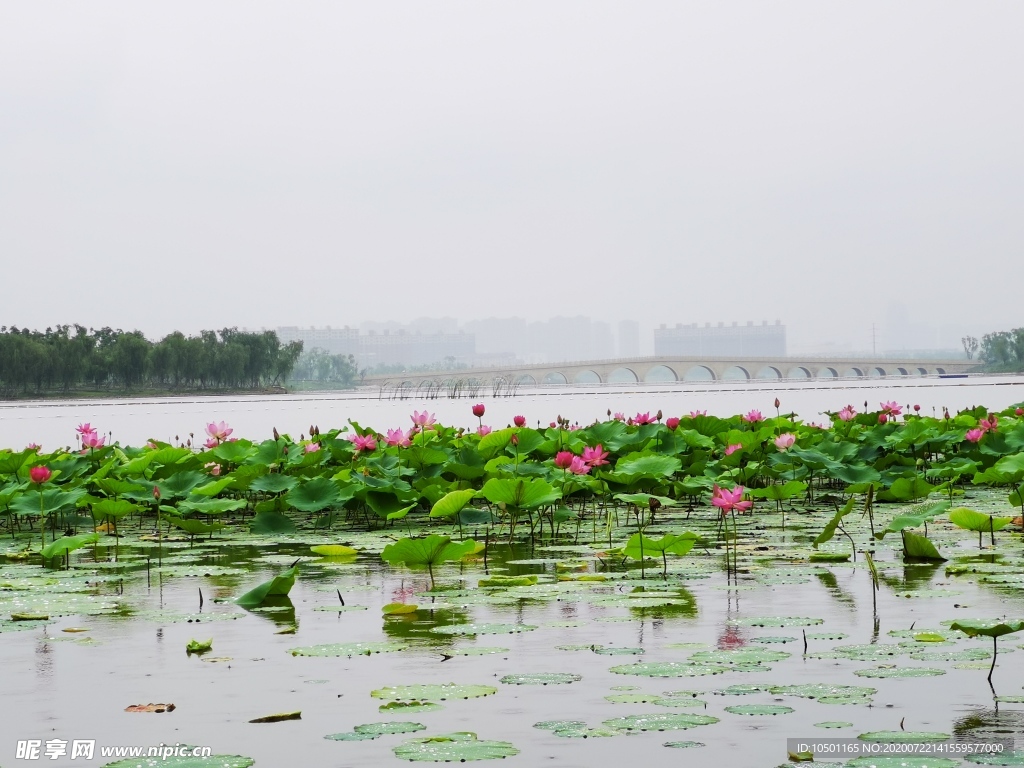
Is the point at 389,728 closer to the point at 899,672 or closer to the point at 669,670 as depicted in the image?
the point at 669,670

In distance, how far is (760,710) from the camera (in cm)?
270

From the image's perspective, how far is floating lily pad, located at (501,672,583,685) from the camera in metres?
3.05

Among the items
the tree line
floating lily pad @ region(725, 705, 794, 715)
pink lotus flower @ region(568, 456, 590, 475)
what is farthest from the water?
floating lily pad @ region(725, 705, 794, 715)

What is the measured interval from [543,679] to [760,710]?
64cm

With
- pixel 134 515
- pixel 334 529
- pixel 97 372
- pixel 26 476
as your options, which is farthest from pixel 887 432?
pixel 97 372

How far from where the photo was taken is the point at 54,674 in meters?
3.26

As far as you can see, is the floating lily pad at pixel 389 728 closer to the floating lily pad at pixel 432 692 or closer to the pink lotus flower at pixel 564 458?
the floating lily pad at pixel 432 692

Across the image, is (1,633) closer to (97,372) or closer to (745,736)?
(745,736)

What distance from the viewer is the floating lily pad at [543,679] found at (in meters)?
3.05

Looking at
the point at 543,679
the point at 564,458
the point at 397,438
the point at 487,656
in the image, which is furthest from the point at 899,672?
the point at 397,438

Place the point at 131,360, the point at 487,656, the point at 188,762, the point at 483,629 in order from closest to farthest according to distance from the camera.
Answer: the point at 188,762 < the point at 487,656 < the point at 483,629 < the point at 131,360

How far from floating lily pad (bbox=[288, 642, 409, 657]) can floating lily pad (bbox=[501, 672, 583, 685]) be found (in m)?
0.53

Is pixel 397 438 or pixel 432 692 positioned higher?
pixel 397 438

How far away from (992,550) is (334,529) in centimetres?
397
